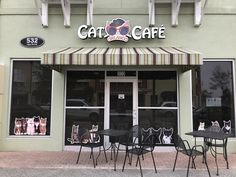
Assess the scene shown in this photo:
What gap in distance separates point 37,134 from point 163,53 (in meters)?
4.88

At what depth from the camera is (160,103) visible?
1064 centimetres

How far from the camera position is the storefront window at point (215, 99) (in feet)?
34.8

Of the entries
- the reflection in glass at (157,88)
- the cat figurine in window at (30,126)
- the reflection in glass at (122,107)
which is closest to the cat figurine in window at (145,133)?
the reflection in glass at (122,107)

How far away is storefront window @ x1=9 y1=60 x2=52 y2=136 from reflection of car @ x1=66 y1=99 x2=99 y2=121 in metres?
0.69

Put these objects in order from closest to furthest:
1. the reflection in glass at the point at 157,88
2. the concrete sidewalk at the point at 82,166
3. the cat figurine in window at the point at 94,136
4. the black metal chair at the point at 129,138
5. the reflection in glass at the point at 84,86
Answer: the concrete sidewalk at the point at 82,166 → the black metal chair at the point at 129,138 → the cat figurine in window at the point at 94,136 → the reflection in glass at the point at 157,88 → the reflection in glass at the point at 84,86

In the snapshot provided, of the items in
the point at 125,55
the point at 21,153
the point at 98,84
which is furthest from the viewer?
the point at 98,84

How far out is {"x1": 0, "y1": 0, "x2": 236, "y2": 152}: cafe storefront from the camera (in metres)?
10.6

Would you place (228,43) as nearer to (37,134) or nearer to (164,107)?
(164,107)

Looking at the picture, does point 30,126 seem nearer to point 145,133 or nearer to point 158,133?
point 145,133

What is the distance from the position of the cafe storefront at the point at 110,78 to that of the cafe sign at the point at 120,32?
32mm

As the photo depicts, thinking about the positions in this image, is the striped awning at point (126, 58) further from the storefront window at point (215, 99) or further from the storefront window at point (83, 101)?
the storefront window at point (215, 99)

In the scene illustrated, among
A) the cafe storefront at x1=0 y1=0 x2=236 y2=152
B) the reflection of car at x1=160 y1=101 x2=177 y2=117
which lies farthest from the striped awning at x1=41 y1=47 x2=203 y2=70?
the reflection of car at x1=160 y1=101 x2=177 y2=117

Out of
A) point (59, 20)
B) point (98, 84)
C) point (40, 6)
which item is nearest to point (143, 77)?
point (98, 84)

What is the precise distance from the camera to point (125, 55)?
8844 millimetres
